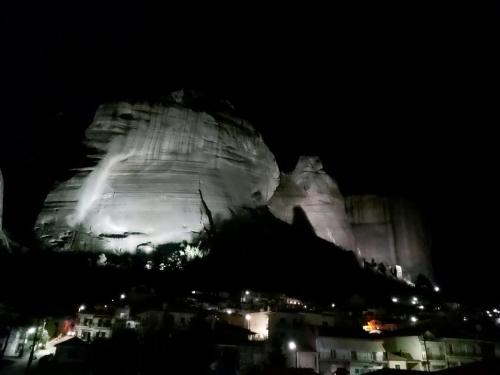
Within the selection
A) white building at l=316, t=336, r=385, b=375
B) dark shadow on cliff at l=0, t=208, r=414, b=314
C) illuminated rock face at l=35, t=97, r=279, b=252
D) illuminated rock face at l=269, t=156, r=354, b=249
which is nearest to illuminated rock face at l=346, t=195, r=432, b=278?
illuminated rock face at l=269, t=156, r=354, b=249

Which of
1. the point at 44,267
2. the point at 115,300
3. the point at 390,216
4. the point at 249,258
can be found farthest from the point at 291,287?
the point at 390,216

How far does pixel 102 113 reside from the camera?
50.8 metres

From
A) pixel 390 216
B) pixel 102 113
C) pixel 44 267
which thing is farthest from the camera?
pixel 390 216

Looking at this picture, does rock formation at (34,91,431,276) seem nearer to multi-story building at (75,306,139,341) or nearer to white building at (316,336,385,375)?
multi-story building at (75,306,139,341)

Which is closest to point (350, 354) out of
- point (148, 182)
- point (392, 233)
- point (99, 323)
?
point (99, 323)

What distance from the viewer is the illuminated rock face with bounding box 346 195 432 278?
211 feet

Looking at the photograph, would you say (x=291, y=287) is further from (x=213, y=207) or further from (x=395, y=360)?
(x=395, y=360)

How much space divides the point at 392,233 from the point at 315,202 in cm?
1235

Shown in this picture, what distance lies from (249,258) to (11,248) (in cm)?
2221

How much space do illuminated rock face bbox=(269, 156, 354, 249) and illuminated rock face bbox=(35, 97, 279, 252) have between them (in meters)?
9.66

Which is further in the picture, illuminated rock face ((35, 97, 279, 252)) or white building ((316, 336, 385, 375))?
illuminated rock face ((35, 97, 279, 252))

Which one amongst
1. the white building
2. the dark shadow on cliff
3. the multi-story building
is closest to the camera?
the white building

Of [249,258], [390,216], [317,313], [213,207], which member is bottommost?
[317,313]

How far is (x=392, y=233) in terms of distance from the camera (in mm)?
65750
